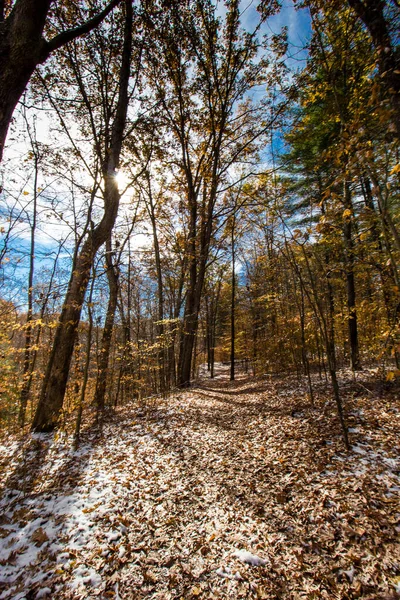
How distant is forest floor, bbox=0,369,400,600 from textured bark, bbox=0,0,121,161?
4289 mm

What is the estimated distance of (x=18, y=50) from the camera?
2592mm

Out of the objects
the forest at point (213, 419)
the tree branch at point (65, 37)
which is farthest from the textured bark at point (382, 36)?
the tree branch at point (65, 37)

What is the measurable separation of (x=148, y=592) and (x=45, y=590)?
3.11ft

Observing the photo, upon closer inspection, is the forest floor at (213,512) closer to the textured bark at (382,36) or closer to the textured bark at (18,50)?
the textured bark at (18,50)

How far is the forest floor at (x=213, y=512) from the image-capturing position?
6.89ft

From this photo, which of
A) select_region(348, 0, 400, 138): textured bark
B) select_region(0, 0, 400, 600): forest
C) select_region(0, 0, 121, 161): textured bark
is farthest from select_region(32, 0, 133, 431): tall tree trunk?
select_region(348, 0, 400, 138): textured bark

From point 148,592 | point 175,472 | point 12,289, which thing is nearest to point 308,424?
point 175,472

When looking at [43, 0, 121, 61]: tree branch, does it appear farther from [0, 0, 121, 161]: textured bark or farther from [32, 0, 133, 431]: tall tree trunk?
[32, 0, 133, 431]: tall tree trunk

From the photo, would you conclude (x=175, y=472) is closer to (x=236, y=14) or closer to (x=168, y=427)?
(x=168, y=427)

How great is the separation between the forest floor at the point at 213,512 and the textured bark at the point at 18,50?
429 centimetres

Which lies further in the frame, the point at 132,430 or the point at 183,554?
the point at 132,430

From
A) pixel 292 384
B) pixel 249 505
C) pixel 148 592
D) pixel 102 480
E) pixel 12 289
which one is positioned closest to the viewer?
pixel 148 592

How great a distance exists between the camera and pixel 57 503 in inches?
129

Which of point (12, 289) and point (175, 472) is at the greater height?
point (12, 289)
